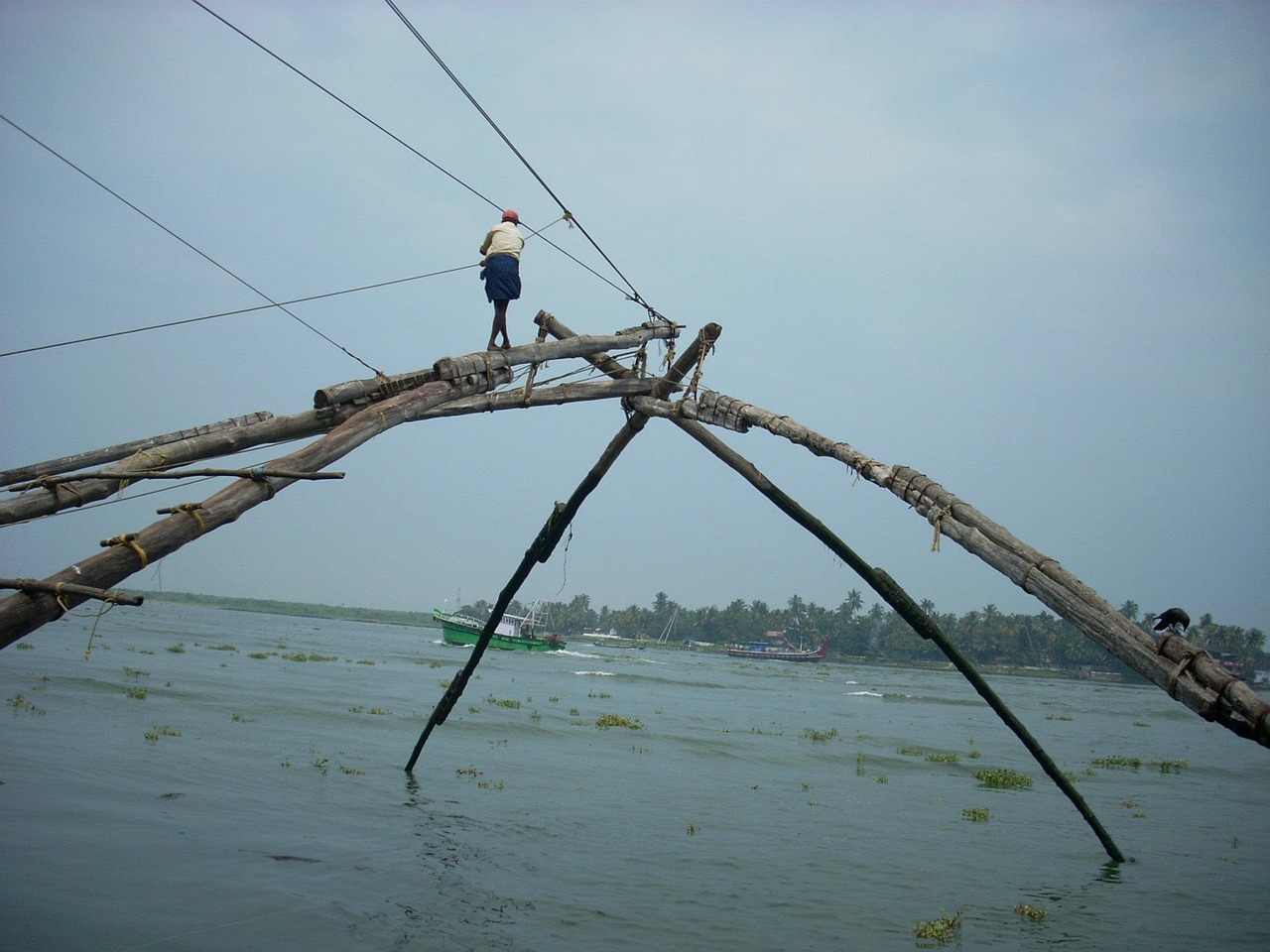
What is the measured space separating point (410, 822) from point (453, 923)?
13.8 ft

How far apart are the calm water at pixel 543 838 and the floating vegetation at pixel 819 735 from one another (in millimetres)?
2218

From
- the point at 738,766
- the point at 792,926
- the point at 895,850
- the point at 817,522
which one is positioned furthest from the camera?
the point at 738,766

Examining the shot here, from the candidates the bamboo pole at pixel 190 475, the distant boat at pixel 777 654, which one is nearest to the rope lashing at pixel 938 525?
the bamboo pole at pixel 190 475

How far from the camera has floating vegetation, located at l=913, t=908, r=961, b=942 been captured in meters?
10.1

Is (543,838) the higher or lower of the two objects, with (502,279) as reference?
lower

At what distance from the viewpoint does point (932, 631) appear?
35.1 feet

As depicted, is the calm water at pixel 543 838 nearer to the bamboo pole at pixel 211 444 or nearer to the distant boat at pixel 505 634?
the bamboo pole at pixel 211 444

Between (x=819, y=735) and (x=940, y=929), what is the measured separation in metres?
21.6

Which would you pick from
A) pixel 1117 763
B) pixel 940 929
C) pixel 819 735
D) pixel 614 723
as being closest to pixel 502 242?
pixel 940 929

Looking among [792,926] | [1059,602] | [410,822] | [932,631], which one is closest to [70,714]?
[410,822]

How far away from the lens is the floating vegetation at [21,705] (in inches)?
771

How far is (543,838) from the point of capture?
43.4 ft

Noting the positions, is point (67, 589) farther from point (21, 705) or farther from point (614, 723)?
point (614, 723)

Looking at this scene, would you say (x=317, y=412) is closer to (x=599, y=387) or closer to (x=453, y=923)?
(x=599, y=387)
